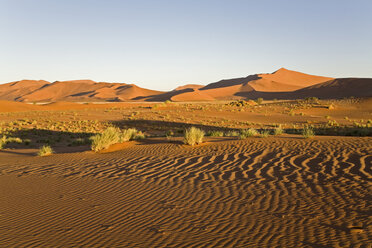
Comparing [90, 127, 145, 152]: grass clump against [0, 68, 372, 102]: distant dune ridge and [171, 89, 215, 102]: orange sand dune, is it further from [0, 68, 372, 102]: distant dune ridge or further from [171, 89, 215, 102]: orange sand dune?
[171, 89, 215, 102]: orange sand dune

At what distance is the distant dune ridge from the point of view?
259 ft

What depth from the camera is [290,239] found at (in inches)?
164

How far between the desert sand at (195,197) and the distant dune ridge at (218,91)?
68.7 meters

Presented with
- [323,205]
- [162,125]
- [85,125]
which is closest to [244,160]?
[323,205]

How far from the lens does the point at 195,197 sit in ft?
20.1

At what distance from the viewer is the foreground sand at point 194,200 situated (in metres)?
4.33

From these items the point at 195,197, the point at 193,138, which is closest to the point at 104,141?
the point at 193,138

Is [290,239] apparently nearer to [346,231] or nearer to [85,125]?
[346,231]

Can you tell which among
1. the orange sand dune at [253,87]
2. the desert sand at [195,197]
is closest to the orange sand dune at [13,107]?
the desert sand at [195,197]

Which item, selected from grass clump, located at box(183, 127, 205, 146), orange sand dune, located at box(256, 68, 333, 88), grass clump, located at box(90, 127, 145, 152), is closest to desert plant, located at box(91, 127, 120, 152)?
grass clump, located at box(90, 127, 145, 152)

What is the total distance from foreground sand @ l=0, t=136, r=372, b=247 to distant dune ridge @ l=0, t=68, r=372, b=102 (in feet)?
227

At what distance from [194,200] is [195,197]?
0.61ft

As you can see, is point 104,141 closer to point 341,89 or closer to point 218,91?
point 341,89

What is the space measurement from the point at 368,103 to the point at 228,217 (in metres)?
45.0
